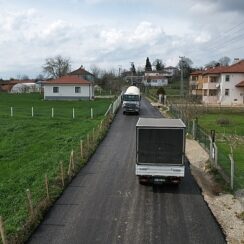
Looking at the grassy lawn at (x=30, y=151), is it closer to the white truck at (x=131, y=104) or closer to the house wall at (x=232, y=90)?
the white truck at (x=131, y=104)

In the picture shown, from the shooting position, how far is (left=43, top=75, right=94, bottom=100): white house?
71.6 meters

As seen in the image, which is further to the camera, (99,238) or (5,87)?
(5,87)

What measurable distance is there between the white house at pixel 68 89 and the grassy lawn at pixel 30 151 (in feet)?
80.6

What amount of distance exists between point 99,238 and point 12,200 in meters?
5.13

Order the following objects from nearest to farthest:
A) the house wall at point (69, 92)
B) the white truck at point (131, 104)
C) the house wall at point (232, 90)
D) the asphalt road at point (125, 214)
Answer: the asphalt road at point (125, 214) < the white truck at point (131, 104) < the house wall at point (69, 92) < the house wall at point (232, 90)

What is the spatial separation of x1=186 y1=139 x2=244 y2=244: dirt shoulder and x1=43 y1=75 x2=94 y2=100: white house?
164ft

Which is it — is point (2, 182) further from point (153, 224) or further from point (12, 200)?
point (153, 224)

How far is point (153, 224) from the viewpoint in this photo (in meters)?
13.1

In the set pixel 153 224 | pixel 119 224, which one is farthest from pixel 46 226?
pixel 153 224

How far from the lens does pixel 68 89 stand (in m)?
72.0

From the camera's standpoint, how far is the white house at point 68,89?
71.6m

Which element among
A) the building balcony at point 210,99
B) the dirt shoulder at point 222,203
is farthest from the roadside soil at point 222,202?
the building balcony at point 210,99

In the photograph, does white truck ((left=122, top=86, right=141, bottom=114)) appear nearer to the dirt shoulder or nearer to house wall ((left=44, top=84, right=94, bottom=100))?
house wall ((left=44, top=84, right=94, bottom=100))

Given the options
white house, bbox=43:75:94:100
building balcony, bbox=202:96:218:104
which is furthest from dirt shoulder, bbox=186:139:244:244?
building balcony, bbox=202:96:218:104
